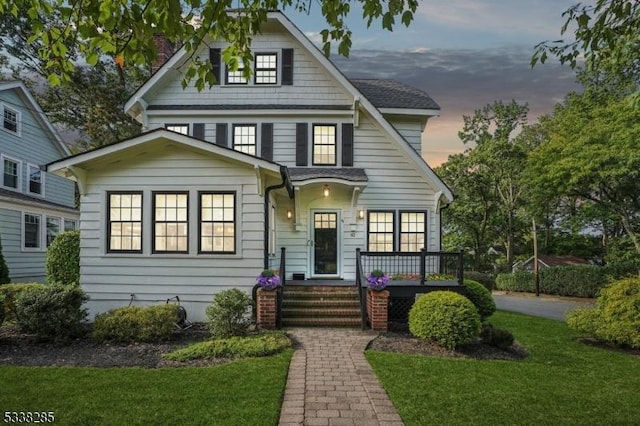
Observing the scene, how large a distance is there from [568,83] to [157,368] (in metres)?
31.6

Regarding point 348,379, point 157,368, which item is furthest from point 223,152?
point 348,379

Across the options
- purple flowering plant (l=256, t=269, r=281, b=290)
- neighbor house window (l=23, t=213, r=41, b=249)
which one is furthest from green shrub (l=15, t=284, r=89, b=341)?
neighbor house window (l=23, t=213, r=41, b=249)

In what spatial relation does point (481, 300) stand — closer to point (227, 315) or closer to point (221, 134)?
point (227, 315)

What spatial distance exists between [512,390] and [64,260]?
486 inches

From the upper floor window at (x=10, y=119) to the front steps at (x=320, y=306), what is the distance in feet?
54.8

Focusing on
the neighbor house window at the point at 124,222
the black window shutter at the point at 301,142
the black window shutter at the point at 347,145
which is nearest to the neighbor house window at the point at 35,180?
the neighbor house window at the point at 124,222

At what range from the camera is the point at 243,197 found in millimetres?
10453

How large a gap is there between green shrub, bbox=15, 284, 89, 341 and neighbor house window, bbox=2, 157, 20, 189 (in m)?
14.2

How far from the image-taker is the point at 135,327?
8508mm

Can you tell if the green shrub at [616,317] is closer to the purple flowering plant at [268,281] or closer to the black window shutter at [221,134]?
the purple flowering plant at [268,281]

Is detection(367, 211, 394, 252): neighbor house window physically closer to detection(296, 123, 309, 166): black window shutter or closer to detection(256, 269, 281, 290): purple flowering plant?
detection(296, 123, 309, 166): black window shutter

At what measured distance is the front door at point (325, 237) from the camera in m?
13.5

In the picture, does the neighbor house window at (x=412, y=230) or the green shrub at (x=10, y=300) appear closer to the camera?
the green shrub at (x=10, y=300)

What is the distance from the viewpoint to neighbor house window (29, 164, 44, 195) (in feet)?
70.9
